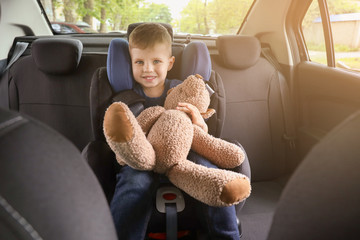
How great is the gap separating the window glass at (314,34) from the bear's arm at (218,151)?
1.12 m

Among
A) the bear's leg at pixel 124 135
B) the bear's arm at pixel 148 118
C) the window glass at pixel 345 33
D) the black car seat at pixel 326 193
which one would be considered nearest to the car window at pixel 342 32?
the window glass at pixel 345 33

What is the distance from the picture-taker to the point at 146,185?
119 centimetres

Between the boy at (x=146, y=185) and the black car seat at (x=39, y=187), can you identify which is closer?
the black car seat at (x=39, y=187)

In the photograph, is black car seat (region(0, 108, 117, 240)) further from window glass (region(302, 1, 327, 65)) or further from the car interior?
window glass (region(302, 1, 327, 65))

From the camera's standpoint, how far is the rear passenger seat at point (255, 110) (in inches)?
80.7

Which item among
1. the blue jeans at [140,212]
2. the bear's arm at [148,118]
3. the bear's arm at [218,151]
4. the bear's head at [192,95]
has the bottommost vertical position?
the blue jeans at [140,212]

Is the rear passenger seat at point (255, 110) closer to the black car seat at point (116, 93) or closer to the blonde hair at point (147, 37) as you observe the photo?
the black car seat at point (116, 93)

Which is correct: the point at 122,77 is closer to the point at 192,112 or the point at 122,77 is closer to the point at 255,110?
the point at 192,112

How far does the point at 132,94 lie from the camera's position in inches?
61.7

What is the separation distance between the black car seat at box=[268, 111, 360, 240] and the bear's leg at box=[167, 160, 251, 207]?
0.49 metres

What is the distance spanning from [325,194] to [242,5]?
2.45 m

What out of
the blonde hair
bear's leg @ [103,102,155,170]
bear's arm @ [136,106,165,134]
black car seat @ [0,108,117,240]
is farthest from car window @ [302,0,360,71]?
black car seat @ [0,108,117,240]

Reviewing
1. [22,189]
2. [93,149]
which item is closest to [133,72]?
[93,149]

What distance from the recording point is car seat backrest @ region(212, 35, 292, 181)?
2105 mm
